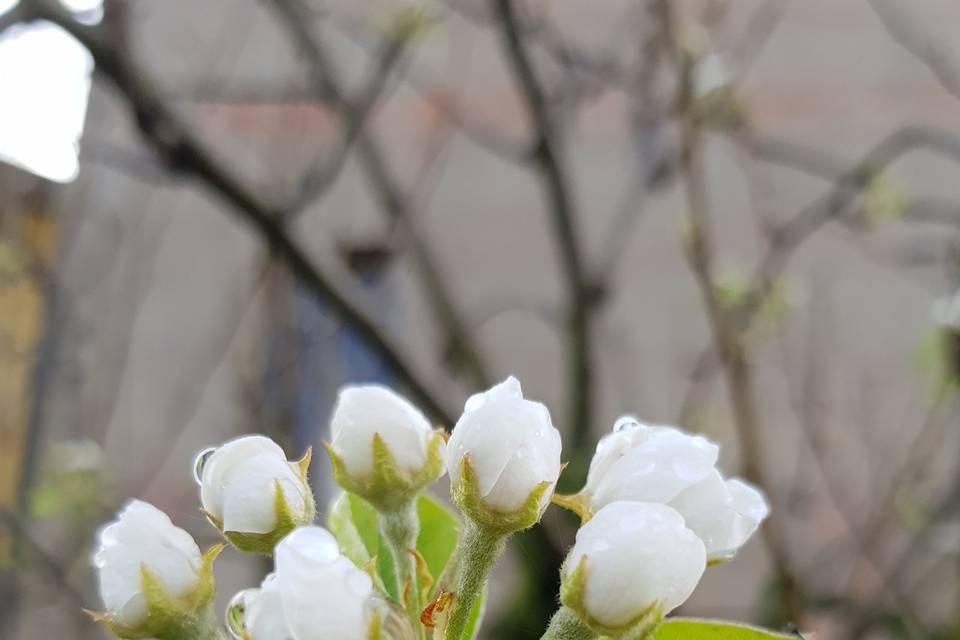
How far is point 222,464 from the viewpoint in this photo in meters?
0.42

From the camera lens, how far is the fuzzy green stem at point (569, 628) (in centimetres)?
39

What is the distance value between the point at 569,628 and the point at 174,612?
173mm

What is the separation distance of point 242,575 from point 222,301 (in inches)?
36.7

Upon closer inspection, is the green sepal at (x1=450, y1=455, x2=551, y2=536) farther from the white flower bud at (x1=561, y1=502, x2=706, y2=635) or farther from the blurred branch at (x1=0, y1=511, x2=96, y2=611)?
the blurred branch at (x1=0, y1=511, x2=96, y2=611)

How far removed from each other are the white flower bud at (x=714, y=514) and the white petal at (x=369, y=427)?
0.47ft

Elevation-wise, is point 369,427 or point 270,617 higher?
point 369,427

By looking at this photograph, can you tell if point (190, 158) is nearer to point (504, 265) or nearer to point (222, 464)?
point (222, 464)

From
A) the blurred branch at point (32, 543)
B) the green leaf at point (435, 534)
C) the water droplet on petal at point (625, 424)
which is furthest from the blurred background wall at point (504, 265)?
the water droplet on petal at point (625, 424)

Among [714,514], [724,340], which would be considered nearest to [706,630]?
[714,514]

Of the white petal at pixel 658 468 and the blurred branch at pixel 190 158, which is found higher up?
the blurred branch at pixel 190 158

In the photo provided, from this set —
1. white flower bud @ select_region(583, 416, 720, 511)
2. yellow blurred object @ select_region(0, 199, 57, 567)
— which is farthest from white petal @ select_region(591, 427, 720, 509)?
yellow blurred object @ select_region(0, 199, 57, 567)

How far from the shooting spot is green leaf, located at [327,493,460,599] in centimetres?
51

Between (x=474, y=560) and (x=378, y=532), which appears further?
(x=378, y=532)

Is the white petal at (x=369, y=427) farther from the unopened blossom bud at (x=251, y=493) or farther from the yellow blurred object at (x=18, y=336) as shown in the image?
the yellow blurred object at (x=18, y=336)
